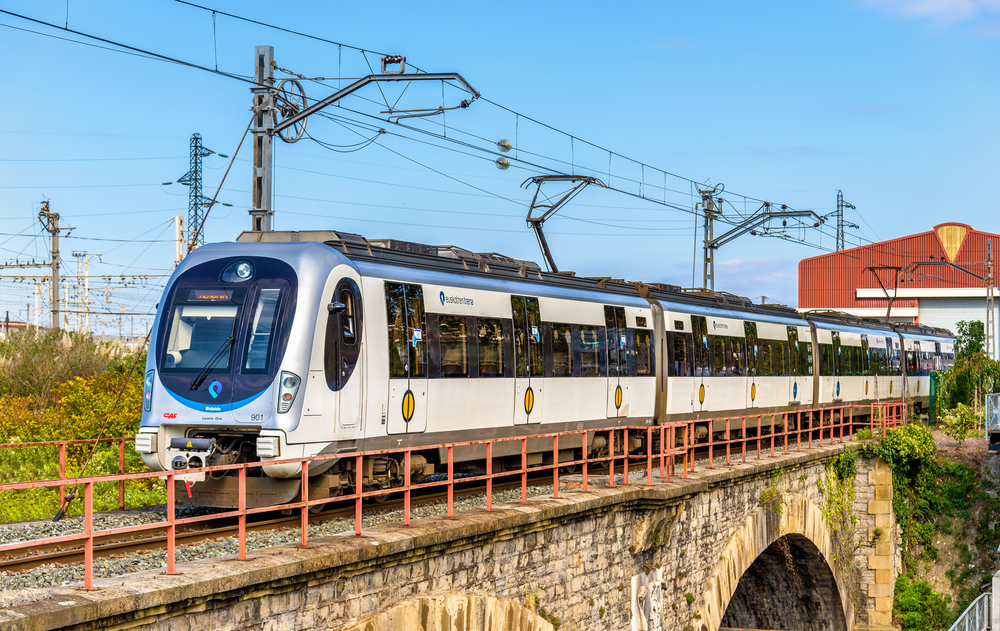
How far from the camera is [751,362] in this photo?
79.6 ft

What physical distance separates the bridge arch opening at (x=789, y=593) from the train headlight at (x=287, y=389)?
15093 mm

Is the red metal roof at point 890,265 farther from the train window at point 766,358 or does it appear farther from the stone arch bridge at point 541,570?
the stone arch bridge at point 541,570

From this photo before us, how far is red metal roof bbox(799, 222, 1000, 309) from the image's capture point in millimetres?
58656

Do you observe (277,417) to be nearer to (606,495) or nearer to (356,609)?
(356,609)

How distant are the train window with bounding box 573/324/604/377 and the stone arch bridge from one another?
2456 millimetres

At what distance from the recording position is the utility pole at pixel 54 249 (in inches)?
1468

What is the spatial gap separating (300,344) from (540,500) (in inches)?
144

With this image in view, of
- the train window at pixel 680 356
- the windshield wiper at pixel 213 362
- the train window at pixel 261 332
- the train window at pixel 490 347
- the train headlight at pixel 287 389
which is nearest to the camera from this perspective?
the train headlight at pixel 287 389

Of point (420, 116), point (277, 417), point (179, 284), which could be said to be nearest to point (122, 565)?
point (277, 417)

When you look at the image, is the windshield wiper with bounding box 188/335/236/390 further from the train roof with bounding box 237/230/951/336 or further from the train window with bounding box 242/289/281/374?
the train roof with bounding box 237/230/951/336

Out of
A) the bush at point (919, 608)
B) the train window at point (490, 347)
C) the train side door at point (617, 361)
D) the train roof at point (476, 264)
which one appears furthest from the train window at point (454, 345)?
the bush at point (919, 608)

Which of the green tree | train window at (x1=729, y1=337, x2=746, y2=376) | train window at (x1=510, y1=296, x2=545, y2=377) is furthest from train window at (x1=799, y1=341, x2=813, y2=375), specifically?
train window at (x1=510, y1=296, x2=545, y2=377)

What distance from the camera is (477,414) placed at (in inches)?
559

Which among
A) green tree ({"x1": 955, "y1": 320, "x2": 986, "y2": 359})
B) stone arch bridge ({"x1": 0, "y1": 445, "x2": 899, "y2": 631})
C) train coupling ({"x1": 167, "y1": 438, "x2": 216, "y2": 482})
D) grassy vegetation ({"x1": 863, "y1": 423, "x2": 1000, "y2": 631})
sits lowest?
grassy vegetation ({"x1": 863, "y1": 423, "x2": 1000, "y2": 631})
